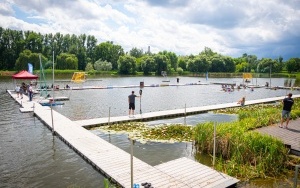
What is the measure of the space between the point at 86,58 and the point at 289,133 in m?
106

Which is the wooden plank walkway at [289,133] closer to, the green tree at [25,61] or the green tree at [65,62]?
the green tree at [25,61]

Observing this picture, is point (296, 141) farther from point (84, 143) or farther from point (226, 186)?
point (84, 143)

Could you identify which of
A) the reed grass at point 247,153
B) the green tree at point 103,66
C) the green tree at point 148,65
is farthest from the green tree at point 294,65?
the reed grass at point 247,153

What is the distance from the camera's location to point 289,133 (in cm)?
1308

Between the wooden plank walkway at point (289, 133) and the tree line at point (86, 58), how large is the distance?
82.9m

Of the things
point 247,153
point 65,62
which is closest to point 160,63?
point 65,62

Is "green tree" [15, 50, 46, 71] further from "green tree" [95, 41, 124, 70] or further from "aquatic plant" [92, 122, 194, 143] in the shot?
"aquatic plant" [92, 122, 194, 143]

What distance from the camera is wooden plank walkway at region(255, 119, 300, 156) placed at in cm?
1118

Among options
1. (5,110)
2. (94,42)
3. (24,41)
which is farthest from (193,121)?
(94,42)

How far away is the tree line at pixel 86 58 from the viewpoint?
9525cm

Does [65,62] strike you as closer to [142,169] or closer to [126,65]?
[126,65]

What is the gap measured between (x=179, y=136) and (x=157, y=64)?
89359mm

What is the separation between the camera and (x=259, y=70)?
12662cm

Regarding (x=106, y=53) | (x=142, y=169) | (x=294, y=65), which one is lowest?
(x=142, y=169)
